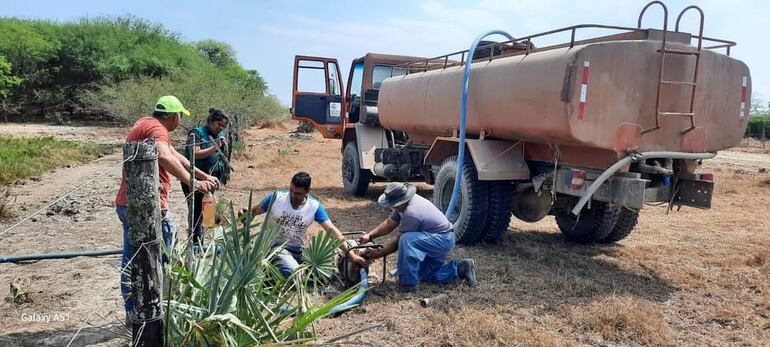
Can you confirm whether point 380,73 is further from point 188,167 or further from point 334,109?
point 188,167

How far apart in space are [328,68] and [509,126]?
199 inches

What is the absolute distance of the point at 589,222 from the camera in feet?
22.6

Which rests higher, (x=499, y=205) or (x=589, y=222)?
(x=499, y=205)

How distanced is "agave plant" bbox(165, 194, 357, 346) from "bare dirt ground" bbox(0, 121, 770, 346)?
420mm

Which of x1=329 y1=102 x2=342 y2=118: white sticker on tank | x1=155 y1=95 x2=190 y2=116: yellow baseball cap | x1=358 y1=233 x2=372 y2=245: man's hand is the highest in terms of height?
x1=329 y1=102 x2=342 y2=118: white sticker on tank

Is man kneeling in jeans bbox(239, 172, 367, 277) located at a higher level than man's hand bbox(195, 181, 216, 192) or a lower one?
lower

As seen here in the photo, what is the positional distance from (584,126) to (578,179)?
65cm

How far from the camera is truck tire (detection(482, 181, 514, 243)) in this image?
6332mm

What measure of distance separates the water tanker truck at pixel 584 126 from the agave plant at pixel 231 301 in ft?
9.78

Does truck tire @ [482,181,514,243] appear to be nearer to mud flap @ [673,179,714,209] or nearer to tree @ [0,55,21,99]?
mud flap @ [673,179,714,209]

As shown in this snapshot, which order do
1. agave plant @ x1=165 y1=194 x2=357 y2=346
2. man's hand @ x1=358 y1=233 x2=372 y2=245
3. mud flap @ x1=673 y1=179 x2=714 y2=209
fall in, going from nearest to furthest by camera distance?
1. agave plant @ x1=165 y1=194 x2=357 y2=346
2. man's hand @ x1=358 y1=233 x2=372 y2=245
3. mud flap @ x1=673 y1=179 x2=714 y2=209

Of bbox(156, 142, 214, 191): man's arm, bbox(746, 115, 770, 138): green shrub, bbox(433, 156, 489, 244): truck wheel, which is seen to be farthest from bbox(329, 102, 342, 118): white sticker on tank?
bbox(746, 115, 770, 138): green shrub

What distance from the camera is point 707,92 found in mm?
5316

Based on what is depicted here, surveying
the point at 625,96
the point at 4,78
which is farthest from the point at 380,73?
the point at 4,78
